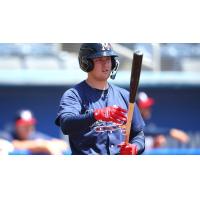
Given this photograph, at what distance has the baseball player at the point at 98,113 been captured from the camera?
3527 millimetres

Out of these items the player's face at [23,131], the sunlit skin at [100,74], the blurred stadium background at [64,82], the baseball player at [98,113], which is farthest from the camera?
the blurred stadium background at [64,82]

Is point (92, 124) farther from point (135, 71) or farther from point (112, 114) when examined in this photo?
point (135, 71)

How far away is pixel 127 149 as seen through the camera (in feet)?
11.7

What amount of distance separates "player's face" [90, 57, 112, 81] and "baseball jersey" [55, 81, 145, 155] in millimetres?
A: 60

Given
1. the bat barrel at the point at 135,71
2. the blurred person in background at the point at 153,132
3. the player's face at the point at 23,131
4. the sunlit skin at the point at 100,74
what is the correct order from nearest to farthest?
the bat barrel at the point at 135,71 → the sunlit skin at the point at 100,74 → the player's face at the point at 23,131 → the blurred person in background at the point at 153,132

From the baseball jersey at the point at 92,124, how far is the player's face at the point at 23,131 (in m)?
1.97

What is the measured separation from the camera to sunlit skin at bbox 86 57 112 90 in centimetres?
367

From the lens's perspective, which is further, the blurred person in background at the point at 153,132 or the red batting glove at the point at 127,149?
the blurred person in background at the point at 153,132

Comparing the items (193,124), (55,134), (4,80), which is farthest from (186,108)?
(4,80)

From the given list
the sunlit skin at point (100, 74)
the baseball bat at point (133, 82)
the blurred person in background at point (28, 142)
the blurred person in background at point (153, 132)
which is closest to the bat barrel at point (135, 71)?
the baseball bat at point (133, 82)

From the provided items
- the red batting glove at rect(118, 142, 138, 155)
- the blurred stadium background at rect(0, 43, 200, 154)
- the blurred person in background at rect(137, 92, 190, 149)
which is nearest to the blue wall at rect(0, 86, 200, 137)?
the blurred stadium background at rect(0, 43, 200, 154)

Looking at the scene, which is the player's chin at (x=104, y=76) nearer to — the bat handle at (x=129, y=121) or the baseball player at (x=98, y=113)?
the baseball player at (x=98, y=113)

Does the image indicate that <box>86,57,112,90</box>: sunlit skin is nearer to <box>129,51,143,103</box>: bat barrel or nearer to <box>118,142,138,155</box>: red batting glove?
<box>129,51,143,103</box>: bat barrel
